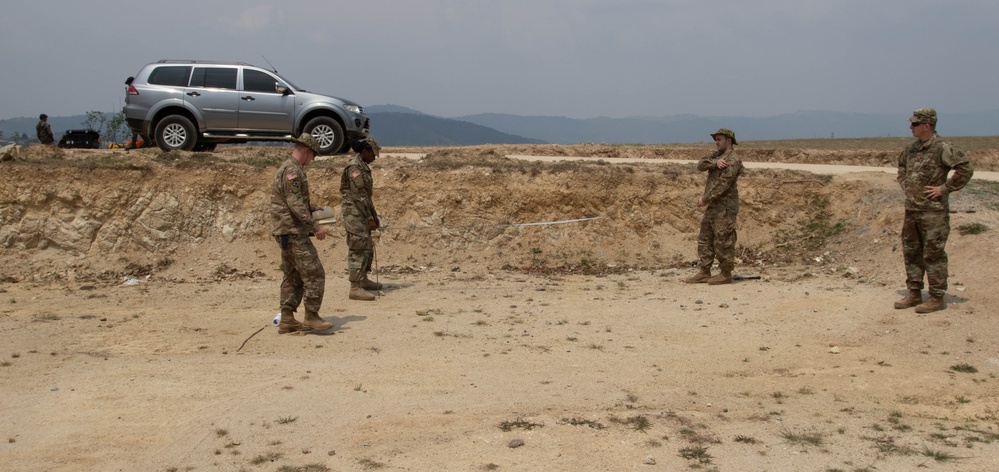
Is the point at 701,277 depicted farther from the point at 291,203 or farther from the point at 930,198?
the point at 291,203

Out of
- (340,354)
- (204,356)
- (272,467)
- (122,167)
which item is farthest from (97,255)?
(272,467)

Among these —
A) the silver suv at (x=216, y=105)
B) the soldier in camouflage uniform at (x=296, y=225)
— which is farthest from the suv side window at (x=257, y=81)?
the soldier in camouflage uniform at (x=296, y=225)

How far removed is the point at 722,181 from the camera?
10.4m

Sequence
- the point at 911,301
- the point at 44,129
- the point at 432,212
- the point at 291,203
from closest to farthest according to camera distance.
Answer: the point at 291,203 → the point at 911,301 → the point at 432,212 → the point at 44,129

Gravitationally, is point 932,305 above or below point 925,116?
below

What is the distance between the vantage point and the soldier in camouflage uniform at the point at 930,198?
26.6 feet

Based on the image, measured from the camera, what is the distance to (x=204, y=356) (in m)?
7.66

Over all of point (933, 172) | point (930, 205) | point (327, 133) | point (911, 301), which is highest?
point (327, 133)

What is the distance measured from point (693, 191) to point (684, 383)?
27.3 feet

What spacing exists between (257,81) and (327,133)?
1597 millimetres

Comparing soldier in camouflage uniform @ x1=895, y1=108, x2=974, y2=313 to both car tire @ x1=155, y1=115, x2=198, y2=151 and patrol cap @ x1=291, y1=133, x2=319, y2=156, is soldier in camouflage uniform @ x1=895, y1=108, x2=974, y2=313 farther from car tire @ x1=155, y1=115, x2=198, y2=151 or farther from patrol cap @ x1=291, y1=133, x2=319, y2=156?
car tire @ x1=155, y1=115, x2=198, y2=151

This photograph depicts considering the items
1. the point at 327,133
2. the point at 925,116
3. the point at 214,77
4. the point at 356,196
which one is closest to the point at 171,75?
the point at 214,77

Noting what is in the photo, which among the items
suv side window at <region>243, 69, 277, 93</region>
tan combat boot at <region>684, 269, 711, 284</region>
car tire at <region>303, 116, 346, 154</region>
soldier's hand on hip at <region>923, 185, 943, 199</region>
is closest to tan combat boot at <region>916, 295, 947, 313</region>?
soldier's hand on hip at <region>923, 185, 943, 199</region>

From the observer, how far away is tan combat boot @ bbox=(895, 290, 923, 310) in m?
8.59
